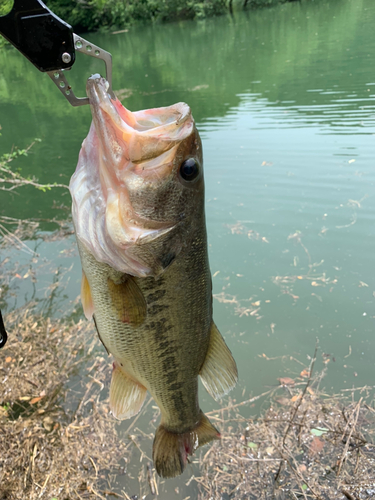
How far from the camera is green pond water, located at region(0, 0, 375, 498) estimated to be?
4340mm

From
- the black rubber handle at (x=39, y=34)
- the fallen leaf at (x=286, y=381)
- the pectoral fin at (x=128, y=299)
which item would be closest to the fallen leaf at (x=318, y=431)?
the fallen leaf at (x=286, y=381)

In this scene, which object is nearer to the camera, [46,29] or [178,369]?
[46,29]

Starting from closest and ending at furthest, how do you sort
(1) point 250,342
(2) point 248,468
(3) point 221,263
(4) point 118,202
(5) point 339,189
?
(4) point 118,202
(2) point 248,468
(1) point 250,342
(3) point 221,263
(5) point 339,189

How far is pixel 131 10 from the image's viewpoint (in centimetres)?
4475

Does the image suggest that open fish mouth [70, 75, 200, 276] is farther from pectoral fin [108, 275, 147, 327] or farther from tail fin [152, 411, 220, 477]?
tail fin [152, 411, 220, 477]

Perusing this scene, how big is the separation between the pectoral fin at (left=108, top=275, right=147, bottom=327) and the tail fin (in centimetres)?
76

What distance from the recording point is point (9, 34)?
1046mm

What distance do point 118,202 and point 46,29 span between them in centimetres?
55

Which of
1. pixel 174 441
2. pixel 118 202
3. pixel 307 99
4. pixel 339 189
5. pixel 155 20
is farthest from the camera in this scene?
pixel 155 20

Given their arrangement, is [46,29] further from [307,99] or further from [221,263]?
[307,99]

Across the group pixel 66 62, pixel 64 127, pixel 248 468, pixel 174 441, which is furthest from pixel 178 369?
pixel 64 127

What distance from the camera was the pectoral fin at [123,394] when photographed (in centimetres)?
170

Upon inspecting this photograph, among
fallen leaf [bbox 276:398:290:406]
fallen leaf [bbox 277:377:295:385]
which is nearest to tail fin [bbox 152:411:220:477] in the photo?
fallen leaf [bbox 276:398:290:406]

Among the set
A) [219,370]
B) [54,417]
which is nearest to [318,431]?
[219,370]
